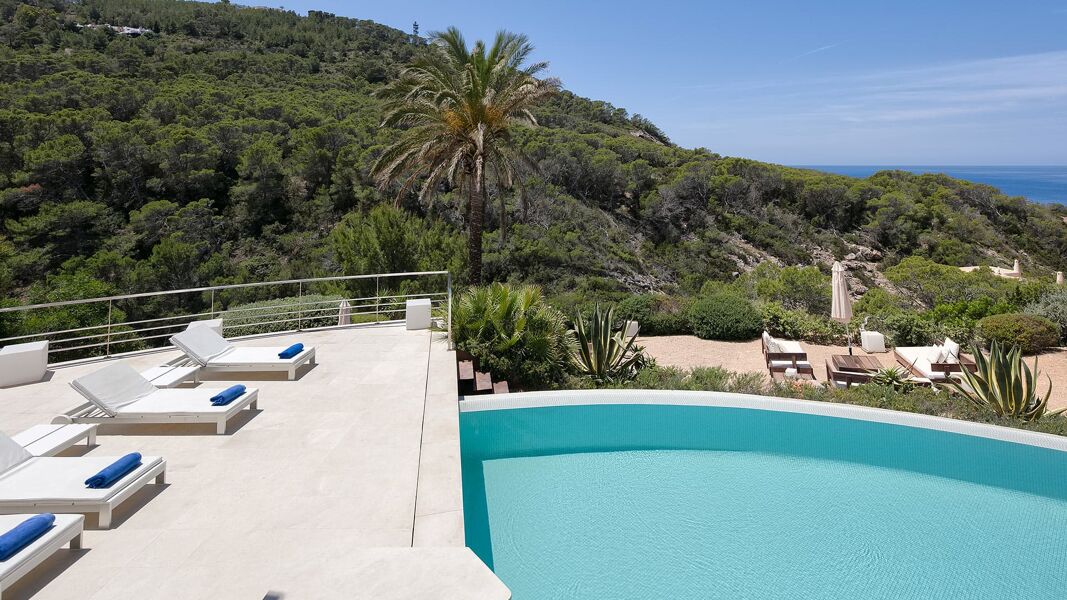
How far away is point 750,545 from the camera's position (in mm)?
5266

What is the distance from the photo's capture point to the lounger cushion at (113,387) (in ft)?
19.2

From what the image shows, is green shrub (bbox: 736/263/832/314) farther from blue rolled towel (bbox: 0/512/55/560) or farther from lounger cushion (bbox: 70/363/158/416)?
blue rolled towel (bbox: 0/512/55/560)

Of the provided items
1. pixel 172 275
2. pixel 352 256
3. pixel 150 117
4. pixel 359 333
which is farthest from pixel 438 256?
pixel 150 117

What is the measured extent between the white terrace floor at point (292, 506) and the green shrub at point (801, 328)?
9424 millimetres

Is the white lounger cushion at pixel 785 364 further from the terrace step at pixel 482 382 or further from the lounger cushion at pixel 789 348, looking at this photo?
the terrace step at pixel 482 382

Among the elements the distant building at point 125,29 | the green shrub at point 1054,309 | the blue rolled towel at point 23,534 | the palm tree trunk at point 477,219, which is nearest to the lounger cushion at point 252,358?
the blue rolled towel at point 23,534

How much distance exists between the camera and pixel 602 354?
9.72 meters

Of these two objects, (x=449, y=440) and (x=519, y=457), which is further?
(x=519, y=457)

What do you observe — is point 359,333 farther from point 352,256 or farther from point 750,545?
point 750,545

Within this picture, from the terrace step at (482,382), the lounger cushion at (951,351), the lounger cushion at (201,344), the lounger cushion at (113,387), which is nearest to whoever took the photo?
the lounger cushion at (113,387)

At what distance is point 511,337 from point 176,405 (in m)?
4.46

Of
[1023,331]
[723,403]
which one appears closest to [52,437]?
[723,403]

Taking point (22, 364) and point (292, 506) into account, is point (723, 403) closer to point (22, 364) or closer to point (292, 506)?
point (292, 506)

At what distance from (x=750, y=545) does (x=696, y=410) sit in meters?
2.90
